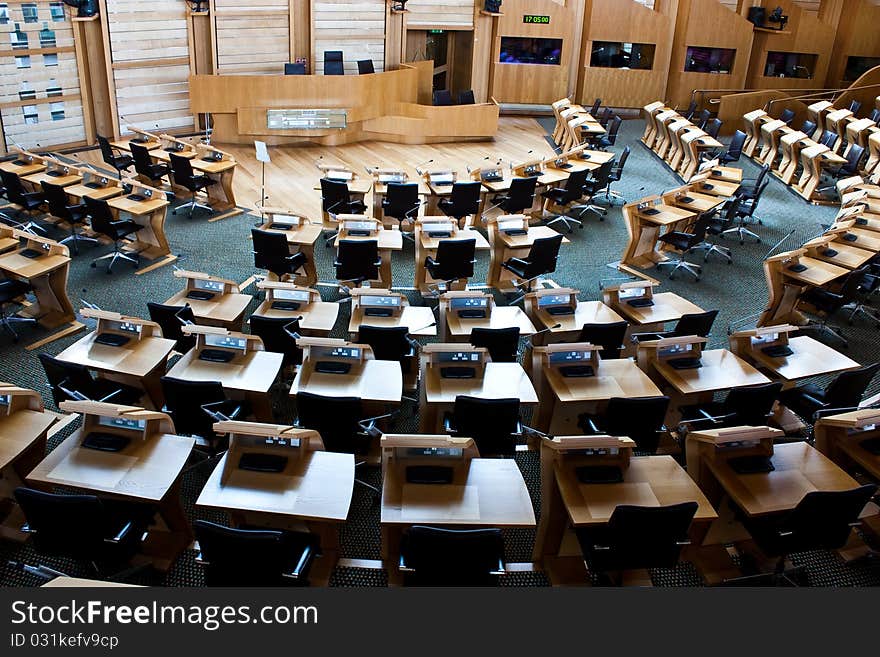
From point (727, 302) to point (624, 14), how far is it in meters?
11.4

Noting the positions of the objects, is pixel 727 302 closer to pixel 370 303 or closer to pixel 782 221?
pixel 782 221

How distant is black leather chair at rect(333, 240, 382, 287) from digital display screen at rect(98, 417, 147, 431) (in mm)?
3529

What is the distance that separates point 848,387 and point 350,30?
12.4 metres

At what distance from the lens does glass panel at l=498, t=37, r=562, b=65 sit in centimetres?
1758

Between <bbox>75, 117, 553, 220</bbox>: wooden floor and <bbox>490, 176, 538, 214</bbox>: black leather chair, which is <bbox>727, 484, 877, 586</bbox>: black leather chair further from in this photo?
<bbox>75, 117, 553, 220</bbox>: wooden floor

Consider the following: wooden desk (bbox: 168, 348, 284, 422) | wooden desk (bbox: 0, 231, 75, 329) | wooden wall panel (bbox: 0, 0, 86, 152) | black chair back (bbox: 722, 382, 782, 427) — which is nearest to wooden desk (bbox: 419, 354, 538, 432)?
wooden desk (bbox: 168, 348, 284, 422)

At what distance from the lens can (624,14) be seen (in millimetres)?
17750

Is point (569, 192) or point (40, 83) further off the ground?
point (40, 83)

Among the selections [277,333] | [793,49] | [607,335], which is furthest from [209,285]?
[793,49]

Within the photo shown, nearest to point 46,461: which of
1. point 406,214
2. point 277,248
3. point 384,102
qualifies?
point 277,248

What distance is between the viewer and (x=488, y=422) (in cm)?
518

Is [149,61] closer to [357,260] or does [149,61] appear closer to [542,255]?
[357,260]

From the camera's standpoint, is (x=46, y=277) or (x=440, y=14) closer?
(x=46, y=277)

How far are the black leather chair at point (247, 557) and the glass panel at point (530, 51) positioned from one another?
15707 millimetres
